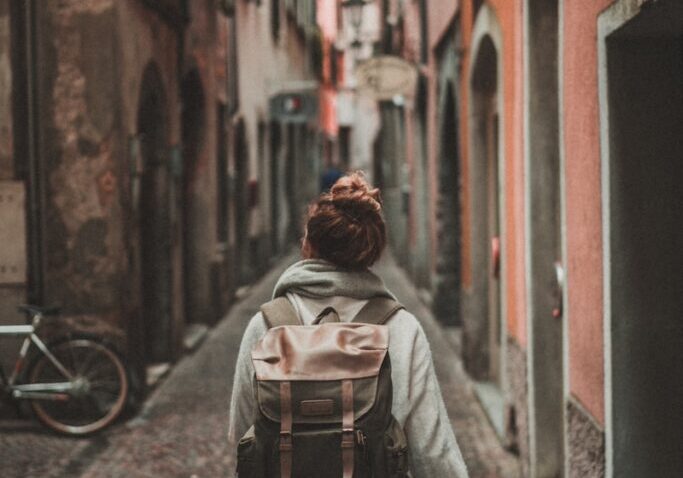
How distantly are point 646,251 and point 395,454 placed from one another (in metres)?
1.73

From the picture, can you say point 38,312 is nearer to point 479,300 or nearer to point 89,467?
point 89,467

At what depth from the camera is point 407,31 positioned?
1712cm

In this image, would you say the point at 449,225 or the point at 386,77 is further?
the point at 386,77

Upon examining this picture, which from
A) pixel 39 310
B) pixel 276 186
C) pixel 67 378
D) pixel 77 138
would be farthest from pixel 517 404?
pixel 276 186

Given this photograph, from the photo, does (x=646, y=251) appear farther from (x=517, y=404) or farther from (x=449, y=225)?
(x=449, y=225)

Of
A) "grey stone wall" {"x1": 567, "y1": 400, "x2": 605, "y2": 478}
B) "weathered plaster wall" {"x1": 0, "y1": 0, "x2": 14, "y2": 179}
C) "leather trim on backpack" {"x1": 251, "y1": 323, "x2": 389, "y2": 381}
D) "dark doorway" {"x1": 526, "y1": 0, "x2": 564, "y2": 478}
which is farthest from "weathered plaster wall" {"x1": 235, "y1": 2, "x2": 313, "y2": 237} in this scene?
"leather trim on backpack" {"x1": 251, "y1": 323, "x2": 389, "y2": 381}

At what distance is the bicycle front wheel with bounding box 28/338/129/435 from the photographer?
24.1 feet

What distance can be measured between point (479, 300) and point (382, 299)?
641 cm

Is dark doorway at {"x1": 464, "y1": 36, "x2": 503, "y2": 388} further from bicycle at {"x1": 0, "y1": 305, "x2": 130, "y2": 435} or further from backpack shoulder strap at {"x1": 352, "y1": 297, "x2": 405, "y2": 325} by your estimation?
backpack shoulder strap at {"x1": 352, "y1": 297, "x2": 405, "y2": 325}

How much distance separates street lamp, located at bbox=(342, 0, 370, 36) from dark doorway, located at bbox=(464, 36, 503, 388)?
829cm

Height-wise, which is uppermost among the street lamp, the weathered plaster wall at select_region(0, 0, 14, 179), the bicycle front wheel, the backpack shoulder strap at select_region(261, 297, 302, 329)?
the street lamp

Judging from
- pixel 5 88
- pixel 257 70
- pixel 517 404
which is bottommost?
pixel 517 404

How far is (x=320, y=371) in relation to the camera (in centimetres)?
249

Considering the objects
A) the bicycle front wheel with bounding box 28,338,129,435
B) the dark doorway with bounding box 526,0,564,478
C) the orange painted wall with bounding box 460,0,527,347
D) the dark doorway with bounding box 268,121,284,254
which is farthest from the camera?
the dark doorway with bounding box 268,121,284,254
